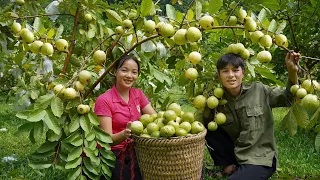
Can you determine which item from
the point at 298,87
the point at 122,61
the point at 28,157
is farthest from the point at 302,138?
the point at 28,157

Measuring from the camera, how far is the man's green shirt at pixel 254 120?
2.25m

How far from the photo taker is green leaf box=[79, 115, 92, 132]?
6.21 feet

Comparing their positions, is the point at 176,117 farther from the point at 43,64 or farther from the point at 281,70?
the point at 281,70

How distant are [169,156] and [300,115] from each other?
67 centimetres

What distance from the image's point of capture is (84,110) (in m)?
1.89

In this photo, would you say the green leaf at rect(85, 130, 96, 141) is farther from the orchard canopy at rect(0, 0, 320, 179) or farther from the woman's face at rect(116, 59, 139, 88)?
the woman's face at rect(116, 59, 139, 88)

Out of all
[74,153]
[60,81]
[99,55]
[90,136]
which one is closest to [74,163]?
[74,153]

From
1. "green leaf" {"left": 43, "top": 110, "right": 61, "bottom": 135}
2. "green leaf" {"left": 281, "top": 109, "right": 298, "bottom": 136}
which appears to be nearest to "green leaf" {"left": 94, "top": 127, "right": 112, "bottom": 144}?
"green leaf" {"left": 43, "top": 110, "right": 61, "bottom": 135}

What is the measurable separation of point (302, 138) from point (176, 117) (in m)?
2.19

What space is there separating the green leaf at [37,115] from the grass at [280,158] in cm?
70

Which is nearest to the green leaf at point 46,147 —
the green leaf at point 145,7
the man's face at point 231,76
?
the green leaf at point 145,7

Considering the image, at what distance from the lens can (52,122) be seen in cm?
180

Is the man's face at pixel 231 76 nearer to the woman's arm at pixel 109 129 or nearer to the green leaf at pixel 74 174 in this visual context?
the woman's arm at pixel 109 129

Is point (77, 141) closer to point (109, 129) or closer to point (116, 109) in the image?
point (109, 129)
